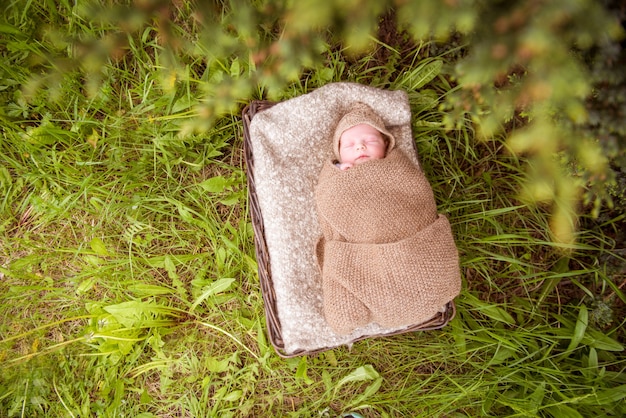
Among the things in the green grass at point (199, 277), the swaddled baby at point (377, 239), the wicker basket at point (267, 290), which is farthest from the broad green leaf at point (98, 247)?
the swaddled baby at point (377, 239)

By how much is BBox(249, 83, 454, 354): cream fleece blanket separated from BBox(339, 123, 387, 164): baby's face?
0.13 meters

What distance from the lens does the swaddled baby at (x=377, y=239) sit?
170 centimetres

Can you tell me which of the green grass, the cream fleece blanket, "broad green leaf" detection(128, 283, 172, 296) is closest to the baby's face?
the cream fleece blanket

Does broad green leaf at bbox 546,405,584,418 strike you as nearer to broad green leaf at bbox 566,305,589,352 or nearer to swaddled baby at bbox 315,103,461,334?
broad green leaf at bbox 566,305,589,352

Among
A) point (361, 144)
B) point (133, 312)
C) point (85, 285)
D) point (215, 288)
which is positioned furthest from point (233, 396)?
point (361, 144)

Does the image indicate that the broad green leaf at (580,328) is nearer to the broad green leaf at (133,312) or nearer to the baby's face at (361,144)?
the baby's face at (361,144)

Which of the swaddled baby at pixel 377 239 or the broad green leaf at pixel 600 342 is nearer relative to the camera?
the swaddled baby at pixel 377 239

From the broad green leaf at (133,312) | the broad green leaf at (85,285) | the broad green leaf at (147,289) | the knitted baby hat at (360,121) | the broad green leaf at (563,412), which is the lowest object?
the broad green leaf at (563,412)

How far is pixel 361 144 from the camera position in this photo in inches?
76.9

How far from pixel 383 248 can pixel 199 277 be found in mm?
1000

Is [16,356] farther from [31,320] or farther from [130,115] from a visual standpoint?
[130,115]

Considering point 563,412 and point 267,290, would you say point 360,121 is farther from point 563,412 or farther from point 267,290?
point 563,412

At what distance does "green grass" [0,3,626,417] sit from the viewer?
6.68ft

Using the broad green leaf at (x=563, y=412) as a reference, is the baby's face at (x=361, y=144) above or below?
above
